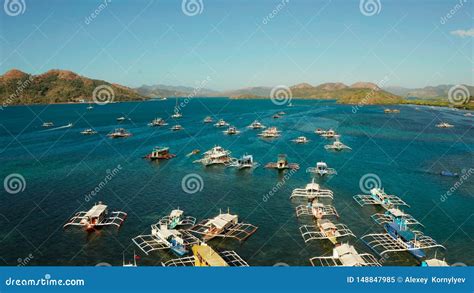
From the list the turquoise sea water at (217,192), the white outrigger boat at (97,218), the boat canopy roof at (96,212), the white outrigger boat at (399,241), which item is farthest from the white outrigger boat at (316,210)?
the boat canopy roof at (96,212)

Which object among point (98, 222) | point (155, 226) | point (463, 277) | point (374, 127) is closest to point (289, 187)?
point (155, 226)

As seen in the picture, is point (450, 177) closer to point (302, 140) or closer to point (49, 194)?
point (302, 140)

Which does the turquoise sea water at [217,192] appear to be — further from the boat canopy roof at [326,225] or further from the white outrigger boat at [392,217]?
the boat canopy roof at [326,225]

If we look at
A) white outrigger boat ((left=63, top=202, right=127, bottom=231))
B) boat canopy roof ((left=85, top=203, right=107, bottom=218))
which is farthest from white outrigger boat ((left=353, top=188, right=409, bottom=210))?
boat canopy roof ((left=85, top=203, right=107, bottom=218))

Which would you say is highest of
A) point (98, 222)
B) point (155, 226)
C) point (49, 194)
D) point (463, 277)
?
point (49, 194)

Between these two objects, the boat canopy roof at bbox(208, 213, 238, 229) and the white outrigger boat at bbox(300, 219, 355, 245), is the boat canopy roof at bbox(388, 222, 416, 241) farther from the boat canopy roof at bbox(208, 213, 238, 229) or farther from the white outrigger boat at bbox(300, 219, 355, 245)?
the boat canopy roof at bbox(208, 213, 238, 229)
